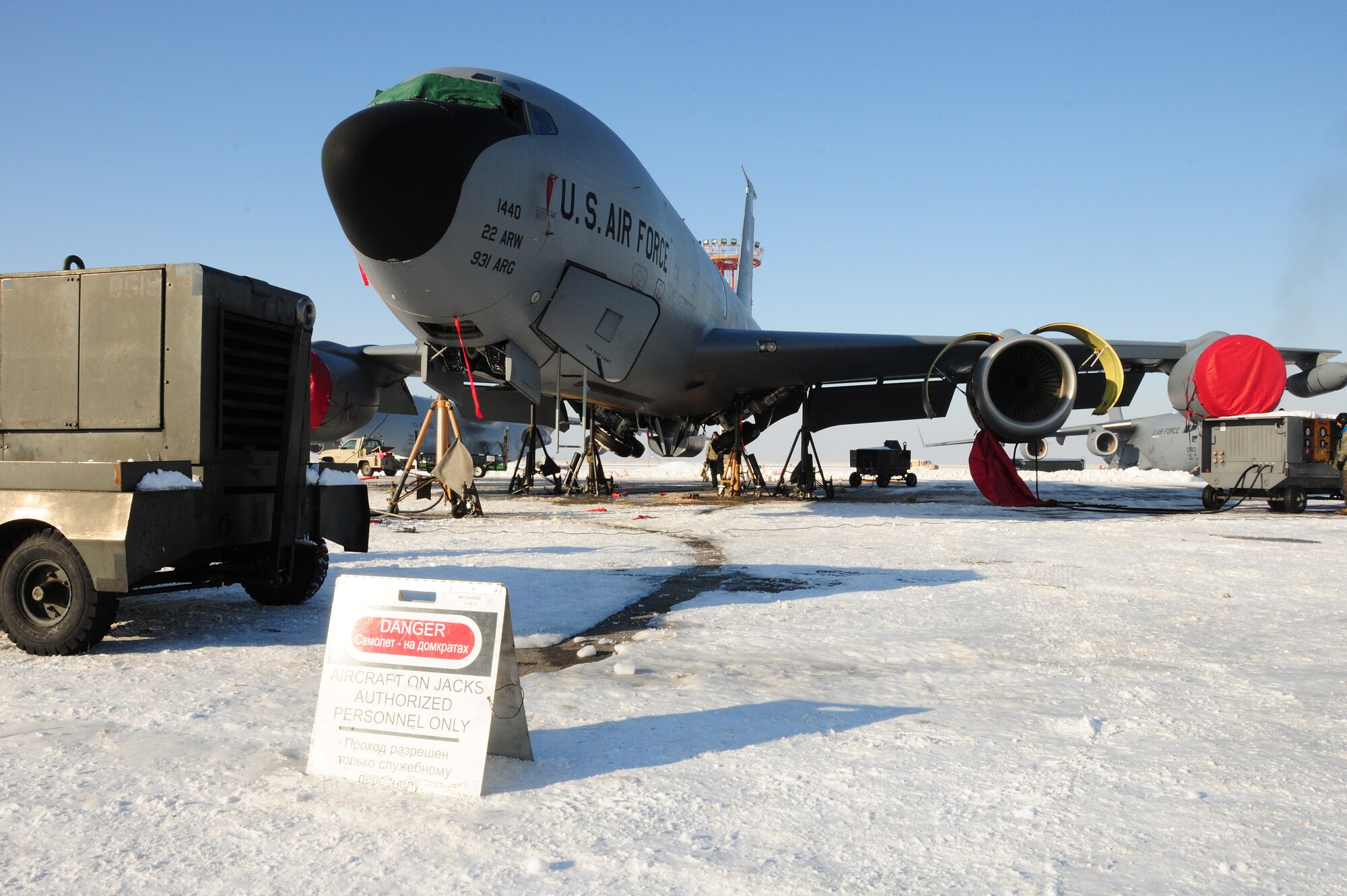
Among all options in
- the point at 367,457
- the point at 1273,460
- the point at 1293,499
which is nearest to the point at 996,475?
the point at 1273,460

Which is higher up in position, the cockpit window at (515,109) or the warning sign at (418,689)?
the cockpit window at (515,109)

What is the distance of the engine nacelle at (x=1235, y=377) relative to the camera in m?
13.9

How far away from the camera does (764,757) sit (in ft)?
9.16

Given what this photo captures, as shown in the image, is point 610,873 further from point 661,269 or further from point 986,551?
point 661,269

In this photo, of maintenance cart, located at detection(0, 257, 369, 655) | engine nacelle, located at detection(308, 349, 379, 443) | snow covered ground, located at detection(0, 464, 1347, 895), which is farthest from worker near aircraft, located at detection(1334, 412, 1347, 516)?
engine nacelle, located at detection(308, 349, 379, 443)

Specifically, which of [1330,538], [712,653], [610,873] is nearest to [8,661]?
[712,653]

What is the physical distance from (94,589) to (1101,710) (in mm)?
4489

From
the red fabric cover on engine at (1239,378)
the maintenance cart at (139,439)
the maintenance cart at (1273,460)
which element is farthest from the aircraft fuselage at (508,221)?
the maintenance cart at (1273,460)

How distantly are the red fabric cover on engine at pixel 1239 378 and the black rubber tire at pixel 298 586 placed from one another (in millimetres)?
14131

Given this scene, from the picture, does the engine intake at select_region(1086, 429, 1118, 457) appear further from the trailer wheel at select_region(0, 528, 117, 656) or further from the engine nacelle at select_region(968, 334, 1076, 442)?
the trailer wheel at select_region(0, 528, 117, 656)

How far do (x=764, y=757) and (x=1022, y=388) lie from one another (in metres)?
11.1

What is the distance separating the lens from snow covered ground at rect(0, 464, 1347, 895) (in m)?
2.02

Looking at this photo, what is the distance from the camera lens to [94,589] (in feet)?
13.3

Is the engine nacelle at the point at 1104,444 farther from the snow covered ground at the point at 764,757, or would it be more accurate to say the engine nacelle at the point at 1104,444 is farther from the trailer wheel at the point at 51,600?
the trailer wheel at the point at 51,600
